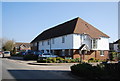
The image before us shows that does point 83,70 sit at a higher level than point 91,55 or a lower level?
lower

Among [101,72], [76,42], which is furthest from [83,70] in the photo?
[76,42]

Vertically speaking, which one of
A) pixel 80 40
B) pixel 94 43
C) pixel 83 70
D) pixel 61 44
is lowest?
pixel 83 70

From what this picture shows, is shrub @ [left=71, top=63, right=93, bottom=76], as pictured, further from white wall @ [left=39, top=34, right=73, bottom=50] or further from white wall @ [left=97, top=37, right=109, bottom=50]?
white wall @ [left=97, top=37, right=109, bottom=50]

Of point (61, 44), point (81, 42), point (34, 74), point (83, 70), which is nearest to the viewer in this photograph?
point (83, 70)

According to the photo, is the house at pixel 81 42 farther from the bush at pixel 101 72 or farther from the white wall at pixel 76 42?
the bush at pixel 101 72

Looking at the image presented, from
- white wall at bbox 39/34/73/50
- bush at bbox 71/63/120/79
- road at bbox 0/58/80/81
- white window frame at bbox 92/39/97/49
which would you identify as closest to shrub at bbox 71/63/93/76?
bush at bbox 71/63/120/79

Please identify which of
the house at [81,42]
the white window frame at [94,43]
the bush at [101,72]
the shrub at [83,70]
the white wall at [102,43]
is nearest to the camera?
the bush at [101,72]

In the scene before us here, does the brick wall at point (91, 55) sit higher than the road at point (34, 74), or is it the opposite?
the brick wall at point (91, 55)

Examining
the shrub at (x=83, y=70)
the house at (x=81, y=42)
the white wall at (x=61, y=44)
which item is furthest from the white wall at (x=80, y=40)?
the shrub at (x=83, y=70)

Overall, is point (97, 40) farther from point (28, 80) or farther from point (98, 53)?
point (28, 80)

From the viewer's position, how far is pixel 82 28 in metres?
36.0

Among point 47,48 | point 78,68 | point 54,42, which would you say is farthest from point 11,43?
point 78,68

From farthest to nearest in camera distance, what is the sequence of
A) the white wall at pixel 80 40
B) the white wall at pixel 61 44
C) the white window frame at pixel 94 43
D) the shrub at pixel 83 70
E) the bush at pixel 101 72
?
the white window frame at pixel 94 43 → the white wall at pixel 61 44 → the white wall at pixel 80 40 → the shrub at pixel 83 70 → the bush at pixel 101 72

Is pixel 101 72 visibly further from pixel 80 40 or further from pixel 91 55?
pixel 91 55
